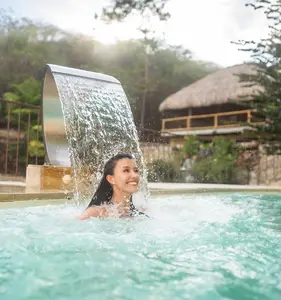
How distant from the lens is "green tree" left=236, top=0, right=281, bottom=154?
12.3 metres

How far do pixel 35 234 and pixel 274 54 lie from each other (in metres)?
11.8

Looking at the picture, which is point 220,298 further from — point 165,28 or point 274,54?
point 165,28

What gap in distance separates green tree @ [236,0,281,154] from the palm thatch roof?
473 centimetres

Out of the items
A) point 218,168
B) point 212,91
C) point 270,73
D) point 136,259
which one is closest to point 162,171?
point 218,168

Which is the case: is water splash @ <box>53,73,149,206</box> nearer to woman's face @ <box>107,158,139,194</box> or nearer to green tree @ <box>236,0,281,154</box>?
woman's face @ <box>107,158,139,194</box>

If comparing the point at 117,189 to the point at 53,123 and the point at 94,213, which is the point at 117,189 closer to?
the point at 94,213

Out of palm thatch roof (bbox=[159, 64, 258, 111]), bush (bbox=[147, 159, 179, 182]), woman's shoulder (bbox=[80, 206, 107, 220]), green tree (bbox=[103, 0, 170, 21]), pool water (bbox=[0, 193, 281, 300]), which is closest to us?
pool water (bbox=[0, 193, 281, 300])

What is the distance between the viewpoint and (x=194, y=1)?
30.2 meters

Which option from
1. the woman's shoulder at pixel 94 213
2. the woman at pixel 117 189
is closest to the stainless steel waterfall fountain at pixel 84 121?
the woman at pixel 117 189

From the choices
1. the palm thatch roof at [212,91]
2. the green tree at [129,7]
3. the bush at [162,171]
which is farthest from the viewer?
the green tree at [129,7]

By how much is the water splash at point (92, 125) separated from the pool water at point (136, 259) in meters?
1.80

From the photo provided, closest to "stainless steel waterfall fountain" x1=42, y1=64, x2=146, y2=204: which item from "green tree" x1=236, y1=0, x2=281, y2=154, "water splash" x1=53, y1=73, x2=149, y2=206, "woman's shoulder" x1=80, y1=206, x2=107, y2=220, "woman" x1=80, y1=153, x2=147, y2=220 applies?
"water splash" x1=53, y1=73, x2=149, y2=206

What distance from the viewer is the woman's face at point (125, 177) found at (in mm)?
3049

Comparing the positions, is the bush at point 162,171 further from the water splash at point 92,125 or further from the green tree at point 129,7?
the green tree at point 129,7
